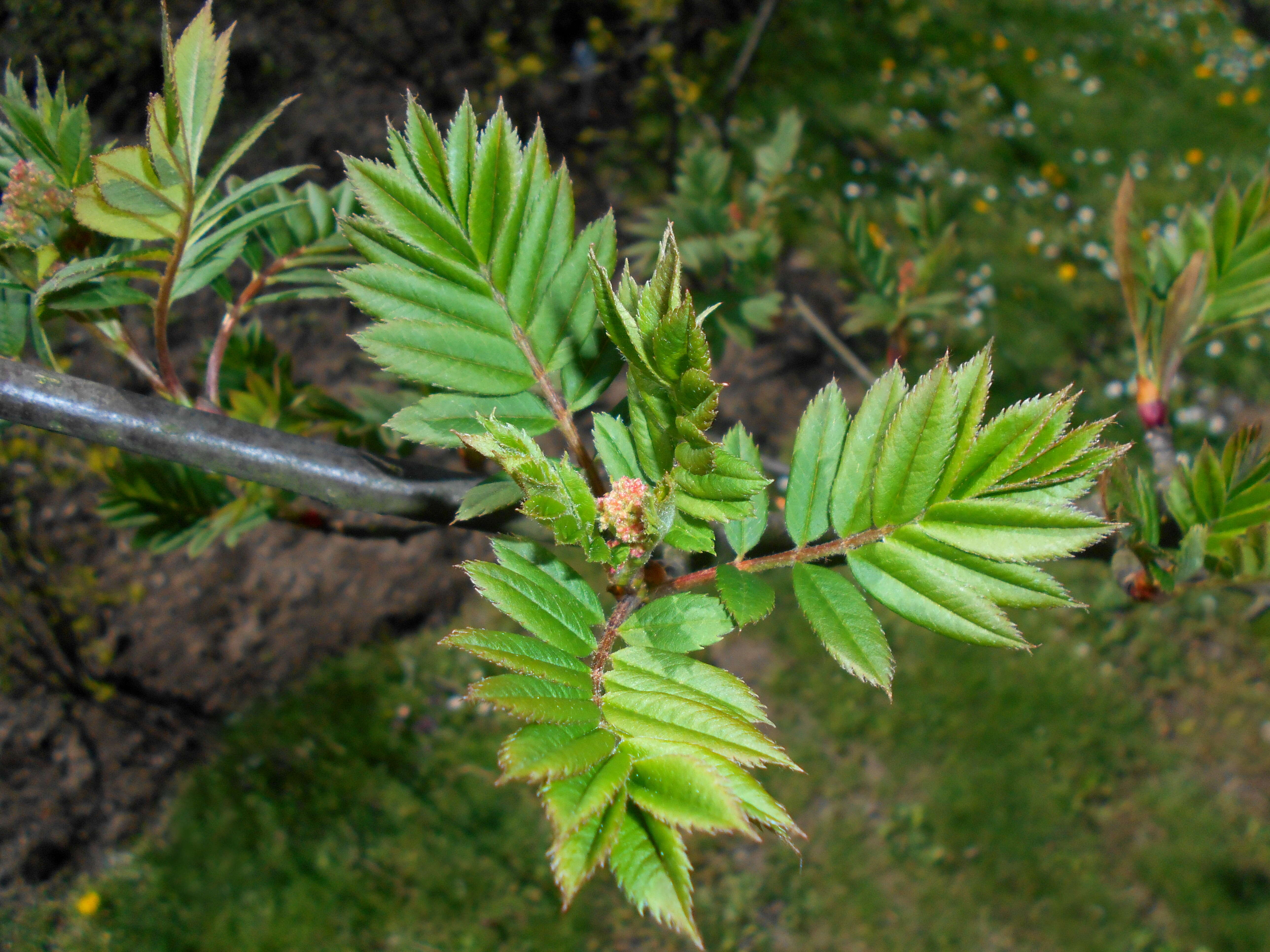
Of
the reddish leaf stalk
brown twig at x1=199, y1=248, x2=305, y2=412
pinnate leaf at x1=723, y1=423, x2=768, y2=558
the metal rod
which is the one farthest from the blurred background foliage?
pinnate leaf at x1=723, y1=423, x2=768, y2=558

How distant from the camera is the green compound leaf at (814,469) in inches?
32.9

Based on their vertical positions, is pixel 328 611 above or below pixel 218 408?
below

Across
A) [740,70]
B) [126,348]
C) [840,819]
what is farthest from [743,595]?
[840,819]

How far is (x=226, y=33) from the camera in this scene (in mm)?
752

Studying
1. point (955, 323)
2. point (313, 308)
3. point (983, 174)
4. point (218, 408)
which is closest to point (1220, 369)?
point (955, 323)

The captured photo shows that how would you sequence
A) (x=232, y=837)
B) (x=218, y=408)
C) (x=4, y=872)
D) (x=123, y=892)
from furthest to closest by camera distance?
(x=232, y=837) → (x=123, y=892) → (x=4, y=872) → (x=218, y=408)

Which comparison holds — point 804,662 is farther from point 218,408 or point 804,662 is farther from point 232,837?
point 218,408

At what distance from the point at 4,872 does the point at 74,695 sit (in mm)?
614

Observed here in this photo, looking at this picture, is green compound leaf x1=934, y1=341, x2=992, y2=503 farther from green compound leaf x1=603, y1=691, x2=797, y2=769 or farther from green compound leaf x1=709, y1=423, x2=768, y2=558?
green compound leaf x1=603, y1=691, x2=797, y2=769

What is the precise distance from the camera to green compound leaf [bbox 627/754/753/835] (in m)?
0.55

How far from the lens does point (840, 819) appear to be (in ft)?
10.8

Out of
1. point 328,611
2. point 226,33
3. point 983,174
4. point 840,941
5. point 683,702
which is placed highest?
point 226,33

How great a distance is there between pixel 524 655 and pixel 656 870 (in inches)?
8.3

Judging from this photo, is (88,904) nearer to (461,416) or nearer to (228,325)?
(228,325)
